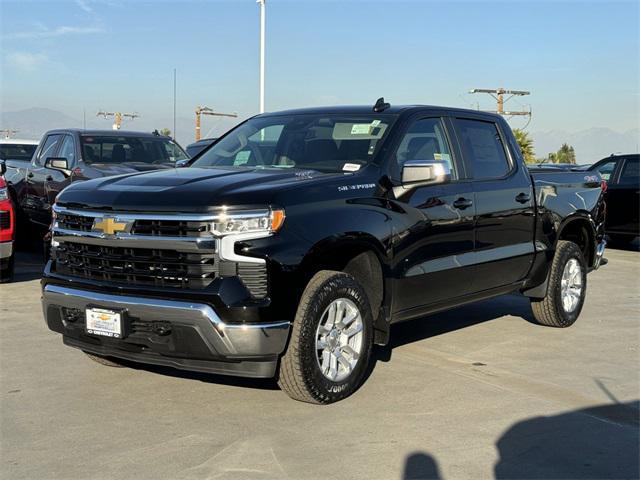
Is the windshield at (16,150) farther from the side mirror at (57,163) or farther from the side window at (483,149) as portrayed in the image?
the side window at (483,149)

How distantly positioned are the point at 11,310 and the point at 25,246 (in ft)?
16.7

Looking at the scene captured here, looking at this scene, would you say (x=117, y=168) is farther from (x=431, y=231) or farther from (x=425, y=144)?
(x=431, y=231)

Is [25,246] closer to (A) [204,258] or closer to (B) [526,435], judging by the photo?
(A) [204,258]

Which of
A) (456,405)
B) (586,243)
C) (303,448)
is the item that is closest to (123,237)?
(303,448)

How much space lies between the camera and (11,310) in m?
7.83

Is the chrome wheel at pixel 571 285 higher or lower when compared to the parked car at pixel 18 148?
lower

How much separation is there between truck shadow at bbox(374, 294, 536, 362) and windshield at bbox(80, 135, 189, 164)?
5.18 meters

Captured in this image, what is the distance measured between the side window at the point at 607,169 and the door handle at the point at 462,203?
385 inches

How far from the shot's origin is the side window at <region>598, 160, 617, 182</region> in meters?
14.9

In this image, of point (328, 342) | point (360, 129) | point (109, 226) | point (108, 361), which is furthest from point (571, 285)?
point (109, 226)

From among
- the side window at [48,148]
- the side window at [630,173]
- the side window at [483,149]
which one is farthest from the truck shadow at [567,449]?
the side window at [630,173]

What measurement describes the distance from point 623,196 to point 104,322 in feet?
39.2

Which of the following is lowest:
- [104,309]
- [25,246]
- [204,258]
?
[25,246]

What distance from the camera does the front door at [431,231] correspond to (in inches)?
217
